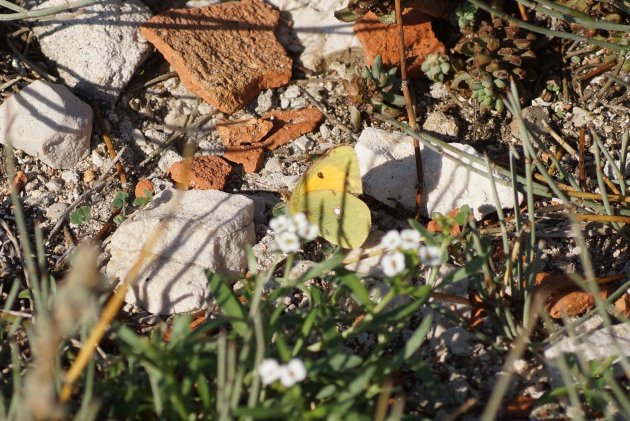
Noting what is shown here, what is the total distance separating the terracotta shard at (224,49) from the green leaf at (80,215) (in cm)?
76

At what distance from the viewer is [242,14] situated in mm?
3564

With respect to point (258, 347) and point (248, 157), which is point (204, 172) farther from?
point (258, 347)

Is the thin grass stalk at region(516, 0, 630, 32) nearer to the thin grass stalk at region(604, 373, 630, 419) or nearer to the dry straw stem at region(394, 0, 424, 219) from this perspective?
the dry straw stem at region(394, 0, 424, 219)

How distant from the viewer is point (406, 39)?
3.45 m

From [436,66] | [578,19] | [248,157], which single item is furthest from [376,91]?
[578,19]

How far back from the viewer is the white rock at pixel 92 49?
3342 millimetres

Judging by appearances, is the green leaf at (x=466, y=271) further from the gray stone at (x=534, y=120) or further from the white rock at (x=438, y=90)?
the white rock at (x=438, y=90)

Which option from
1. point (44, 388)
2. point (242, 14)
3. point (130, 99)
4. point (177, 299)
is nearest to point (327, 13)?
point (242, 14)

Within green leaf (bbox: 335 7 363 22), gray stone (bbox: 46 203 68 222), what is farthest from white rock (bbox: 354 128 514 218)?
gray stone (bbox: 46 203 68 222)

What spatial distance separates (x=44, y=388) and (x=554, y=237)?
2092 millimetres

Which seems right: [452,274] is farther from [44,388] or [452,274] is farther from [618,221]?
[44,388]

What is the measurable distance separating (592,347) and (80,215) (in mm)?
1872

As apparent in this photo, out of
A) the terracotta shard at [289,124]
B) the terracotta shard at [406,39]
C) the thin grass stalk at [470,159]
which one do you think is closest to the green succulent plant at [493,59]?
the terracotta shard at [406,39]

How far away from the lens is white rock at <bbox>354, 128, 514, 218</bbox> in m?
2.99
